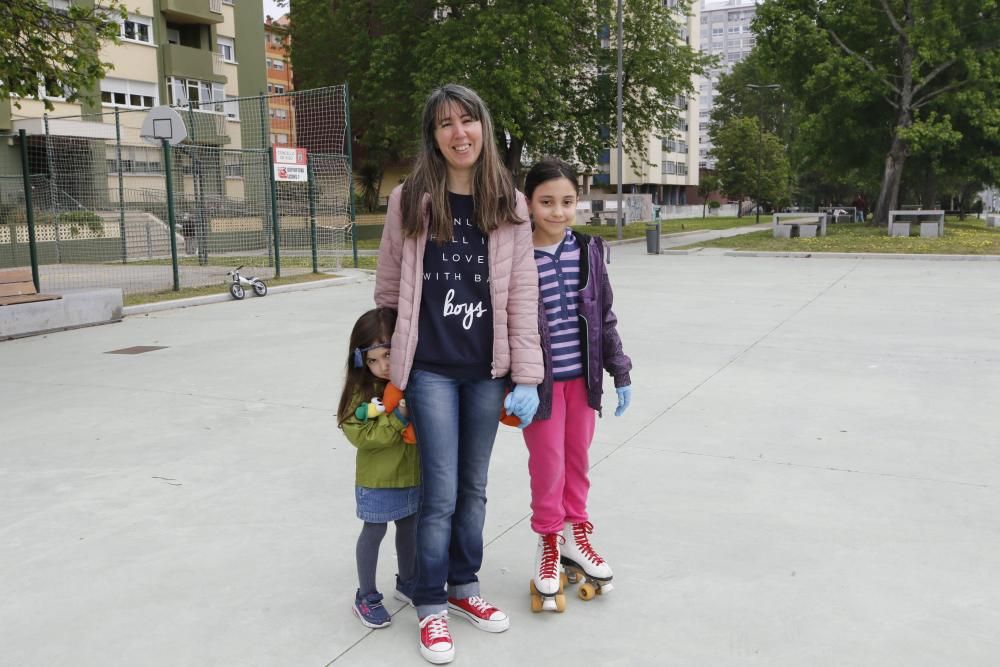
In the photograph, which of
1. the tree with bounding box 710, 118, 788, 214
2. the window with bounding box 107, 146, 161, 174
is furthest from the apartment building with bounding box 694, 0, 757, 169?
the window with bounding box 107, 146, 161, 174

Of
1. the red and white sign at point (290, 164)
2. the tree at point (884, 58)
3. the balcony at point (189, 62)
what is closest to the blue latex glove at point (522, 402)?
the red and white sign at point (290, 164)

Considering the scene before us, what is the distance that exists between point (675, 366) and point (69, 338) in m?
6.84

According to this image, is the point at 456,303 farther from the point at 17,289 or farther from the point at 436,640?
the point at 17,289

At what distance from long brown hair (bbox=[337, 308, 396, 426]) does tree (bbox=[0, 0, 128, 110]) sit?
26.0ft

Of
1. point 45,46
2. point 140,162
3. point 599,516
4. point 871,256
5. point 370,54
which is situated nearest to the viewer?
point 599,516

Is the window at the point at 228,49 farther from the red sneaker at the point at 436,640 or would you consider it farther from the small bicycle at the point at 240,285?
the red sneaker at the point at 436,640

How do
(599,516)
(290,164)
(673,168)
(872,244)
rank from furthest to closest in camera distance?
(673,168)
(872,244)
(290,164)
(599,516)

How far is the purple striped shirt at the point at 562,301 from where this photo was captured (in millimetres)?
3133

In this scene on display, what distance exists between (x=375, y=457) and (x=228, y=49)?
39335 mm

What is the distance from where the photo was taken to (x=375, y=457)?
119 inches

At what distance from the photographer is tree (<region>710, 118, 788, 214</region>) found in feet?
198

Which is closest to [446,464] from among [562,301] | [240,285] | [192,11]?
[562,301]

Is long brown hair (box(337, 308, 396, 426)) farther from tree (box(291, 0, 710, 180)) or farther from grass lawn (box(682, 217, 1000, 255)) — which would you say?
tree (box(291, 0, 710, 180))

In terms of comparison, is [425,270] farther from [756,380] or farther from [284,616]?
[756,380]
